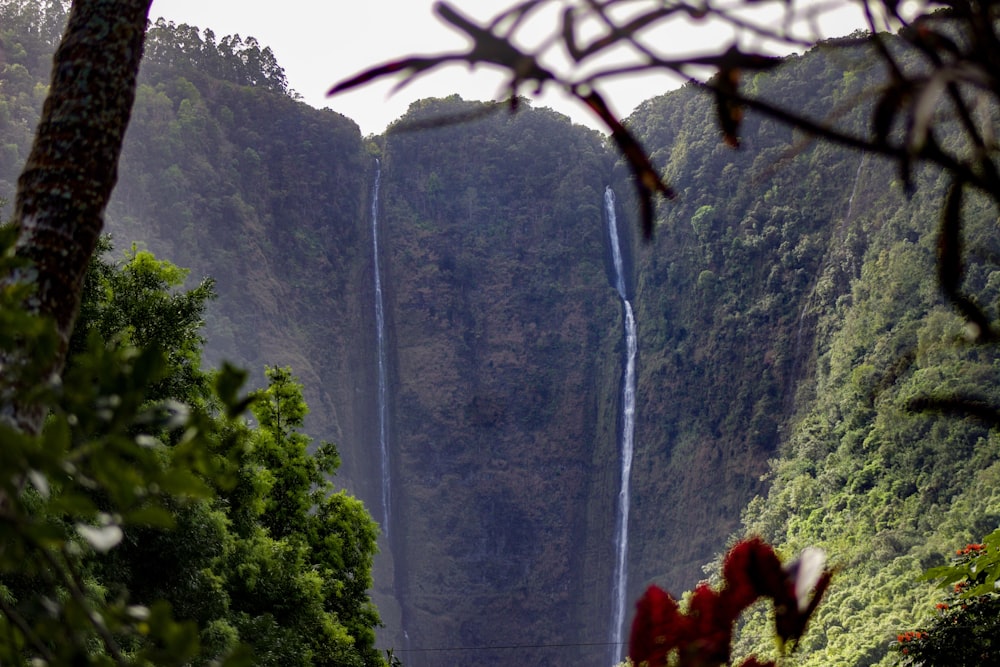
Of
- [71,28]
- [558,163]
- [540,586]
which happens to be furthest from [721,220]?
[71,28]

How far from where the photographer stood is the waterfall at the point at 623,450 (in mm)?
27812

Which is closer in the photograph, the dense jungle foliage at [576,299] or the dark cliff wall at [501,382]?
the dense jungle foliage at [576,299]

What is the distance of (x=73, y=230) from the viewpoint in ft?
4.18

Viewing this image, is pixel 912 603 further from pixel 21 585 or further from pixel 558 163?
pixel 558 163

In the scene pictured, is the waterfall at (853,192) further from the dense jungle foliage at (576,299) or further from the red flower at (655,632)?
the red flower at (655,632)

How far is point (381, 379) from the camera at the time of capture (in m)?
33.9

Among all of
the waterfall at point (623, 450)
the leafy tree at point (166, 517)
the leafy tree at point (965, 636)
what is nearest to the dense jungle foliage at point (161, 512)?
the leafy tree at point (166, 517)

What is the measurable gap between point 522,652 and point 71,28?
29.5 meters

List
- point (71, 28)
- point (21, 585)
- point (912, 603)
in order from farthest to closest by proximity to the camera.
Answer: point (912, 603)
point (21, 585)
point (71, 28)

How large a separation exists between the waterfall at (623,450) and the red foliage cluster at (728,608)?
88.8 ft

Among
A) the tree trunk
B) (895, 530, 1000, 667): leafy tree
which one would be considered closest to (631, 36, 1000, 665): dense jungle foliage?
(895, 530, 1000, 667): leafy tree

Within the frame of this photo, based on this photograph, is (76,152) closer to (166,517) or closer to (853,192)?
(166,517)

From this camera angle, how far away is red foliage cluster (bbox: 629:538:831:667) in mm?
745

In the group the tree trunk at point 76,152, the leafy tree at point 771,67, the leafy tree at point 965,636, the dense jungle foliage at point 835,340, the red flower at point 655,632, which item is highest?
the dense jungle foliage at point 835,340
